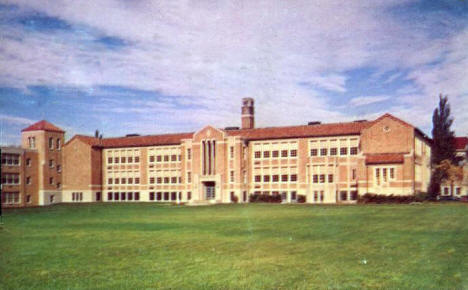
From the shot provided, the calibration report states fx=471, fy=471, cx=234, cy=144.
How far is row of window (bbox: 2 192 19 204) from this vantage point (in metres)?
47.1

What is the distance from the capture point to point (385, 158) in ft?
164

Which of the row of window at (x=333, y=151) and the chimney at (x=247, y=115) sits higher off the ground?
the chimney at (x=247, y=115)

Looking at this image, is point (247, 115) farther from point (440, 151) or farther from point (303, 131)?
point (440, 151)

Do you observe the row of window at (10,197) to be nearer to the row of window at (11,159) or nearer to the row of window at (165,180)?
the row of window at (11,159)

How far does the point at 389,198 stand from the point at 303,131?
14.0 metres

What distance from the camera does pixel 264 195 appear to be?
56250 mm

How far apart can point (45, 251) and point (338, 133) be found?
44.0 meters

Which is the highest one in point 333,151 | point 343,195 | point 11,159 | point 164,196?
point 333,151

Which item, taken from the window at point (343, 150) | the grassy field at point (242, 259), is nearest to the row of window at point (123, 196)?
the window at point (343, 150)

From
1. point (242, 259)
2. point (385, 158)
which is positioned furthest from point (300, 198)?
point (242, 259)

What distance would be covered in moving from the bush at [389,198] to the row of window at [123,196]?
32.5 m

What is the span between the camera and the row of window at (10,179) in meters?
47.0

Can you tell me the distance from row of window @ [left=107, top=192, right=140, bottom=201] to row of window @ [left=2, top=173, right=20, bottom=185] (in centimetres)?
1893

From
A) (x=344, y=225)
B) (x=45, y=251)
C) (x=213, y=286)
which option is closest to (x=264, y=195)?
(x=344, y=225)
